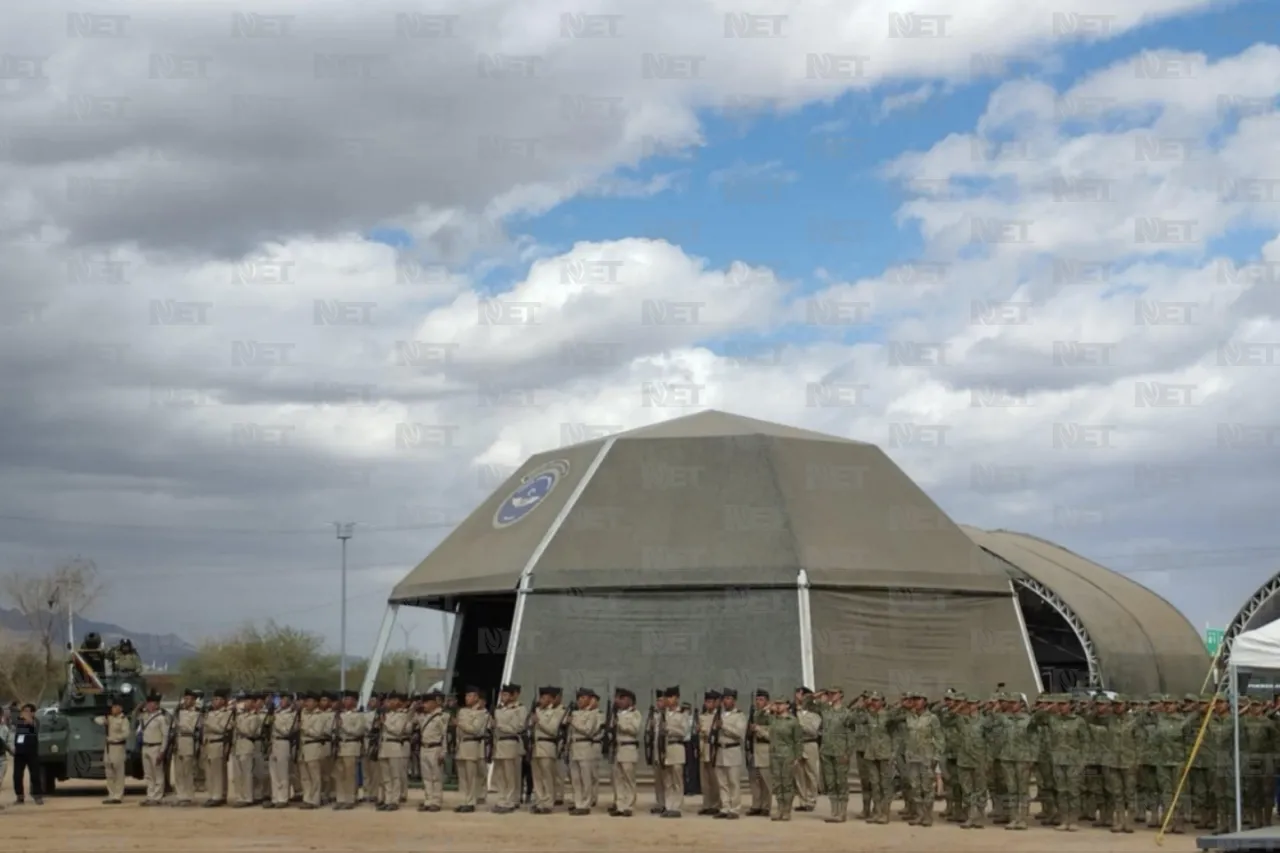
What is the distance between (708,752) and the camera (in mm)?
18625

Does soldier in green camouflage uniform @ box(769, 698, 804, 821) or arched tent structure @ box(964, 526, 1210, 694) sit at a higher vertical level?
arched tent structure @ box(964, 526, 1210, 694)

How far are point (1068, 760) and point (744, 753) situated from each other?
3798 millimetres

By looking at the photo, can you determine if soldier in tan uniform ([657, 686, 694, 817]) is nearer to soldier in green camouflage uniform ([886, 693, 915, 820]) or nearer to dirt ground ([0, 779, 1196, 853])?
dirt ground ([0, 779, 1196, 853])

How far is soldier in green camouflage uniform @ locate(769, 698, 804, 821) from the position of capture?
1809 cm

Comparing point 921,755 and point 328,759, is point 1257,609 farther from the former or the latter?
point 328,759

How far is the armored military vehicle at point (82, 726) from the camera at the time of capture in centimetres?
2227

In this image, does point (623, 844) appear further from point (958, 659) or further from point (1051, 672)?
point (1051, 672)

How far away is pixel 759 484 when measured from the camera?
24.4m

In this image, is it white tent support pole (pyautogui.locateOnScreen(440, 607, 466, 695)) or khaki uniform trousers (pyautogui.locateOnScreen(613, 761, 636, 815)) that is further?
white tent support pole (pyautogui.locateOnScreen(440, 607, 466, 695))

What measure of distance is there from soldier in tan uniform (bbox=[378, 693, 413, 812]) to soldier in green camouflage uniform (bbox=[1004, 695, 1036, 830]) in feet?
24.0

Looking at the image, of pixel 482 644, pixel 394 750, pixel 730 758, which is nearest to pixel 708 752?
pixel 730 758

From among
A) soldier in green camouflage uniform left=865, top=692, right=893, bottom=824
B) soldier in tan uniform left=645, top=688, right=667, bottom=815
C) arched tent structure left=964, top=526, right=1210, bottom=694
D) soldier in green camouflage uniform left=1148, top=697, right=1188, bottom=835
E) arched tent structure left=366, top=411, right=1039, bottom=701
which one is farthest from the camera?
arched tent structure left=964, top=526, right=1210, bottom=694

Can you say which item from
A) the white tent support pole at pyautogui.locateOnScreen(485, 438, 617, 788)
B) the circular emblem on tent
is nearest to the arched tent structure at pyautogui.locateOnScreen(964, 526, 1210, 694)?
the circular emblem on tent

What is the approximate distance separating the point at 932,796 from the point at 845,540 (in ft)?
20.6
